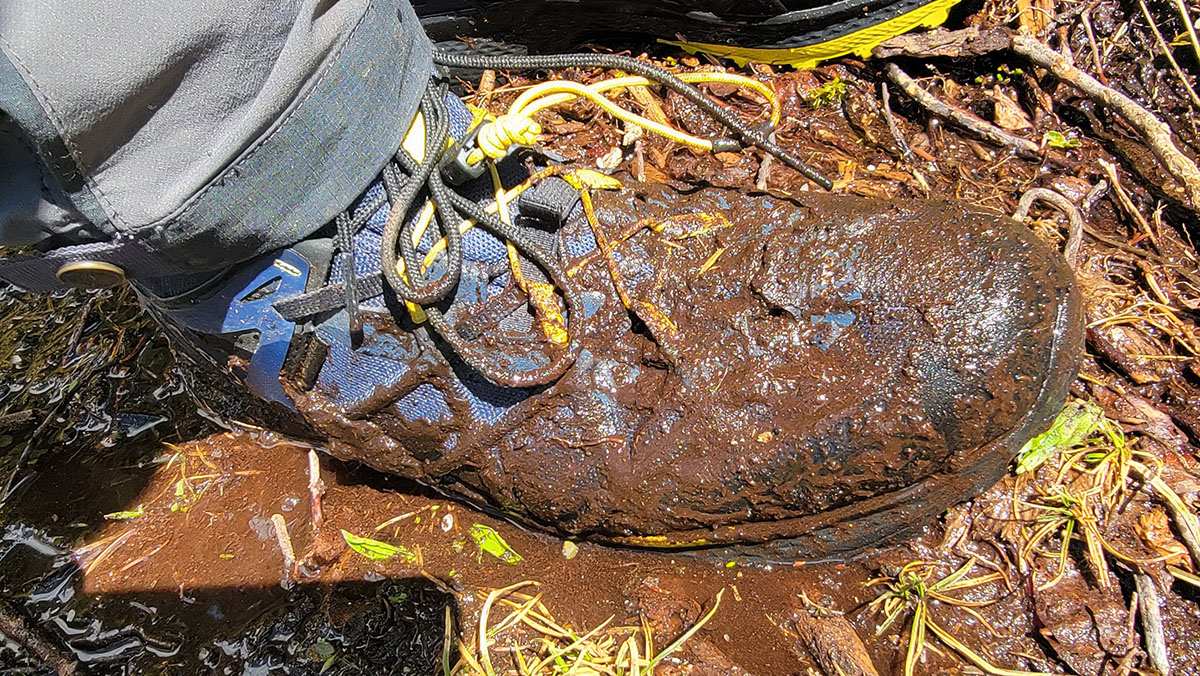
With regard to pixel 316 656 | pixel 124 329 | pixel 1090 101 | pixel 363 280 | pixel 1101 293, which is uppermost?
pixel 1090 101

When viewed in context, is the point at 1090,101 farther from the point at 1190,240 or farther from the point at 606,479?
the point at 606,479

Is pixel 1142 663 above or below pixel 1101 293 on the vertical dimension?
below

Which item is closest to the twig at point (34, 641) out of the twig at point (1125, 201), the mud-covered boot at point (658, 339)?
the mud-covered boot at point (658, 339)

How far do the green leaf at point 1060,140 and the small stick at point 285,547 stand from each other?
2.15 m

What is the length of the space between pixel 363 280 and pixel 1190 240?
1894mm

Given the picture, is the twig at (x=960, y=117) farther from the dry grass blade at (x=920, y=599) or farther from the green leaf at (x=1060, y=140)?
the dry grass blade at (x=920, y=599)

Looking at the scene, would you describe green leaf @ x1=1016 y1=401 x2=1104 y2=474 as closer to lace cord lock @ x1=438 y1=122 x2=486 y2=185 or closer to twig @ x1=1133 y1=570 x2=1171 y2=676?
twig @ x1=1133 y1=570 x2=1171 y2=676

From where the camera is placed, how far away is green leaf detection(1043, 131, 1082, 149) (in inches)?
78.2

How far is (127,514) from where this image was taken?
1833 millimetres

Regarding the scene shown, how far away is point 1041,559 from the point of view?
1.50 meters

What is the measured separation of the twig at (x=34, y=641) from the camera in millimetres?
1620

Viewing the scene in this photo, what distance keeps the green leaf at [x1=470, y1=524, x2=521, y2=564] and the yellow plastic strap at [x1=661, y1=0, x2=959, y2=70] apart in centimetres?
156

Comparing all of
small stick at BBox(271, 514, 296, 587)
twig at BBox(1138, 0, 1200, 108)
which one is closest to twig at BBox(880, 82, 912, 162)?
twig at BBox(1138, 0, 1200, 108)

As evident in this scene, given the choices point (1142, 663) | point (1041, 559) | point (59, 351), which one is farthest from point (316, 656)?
point (1142, 663)
